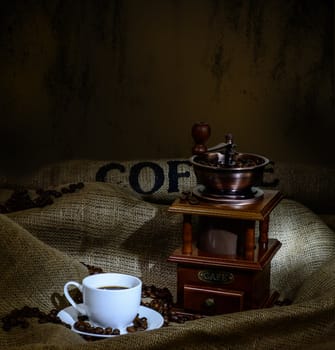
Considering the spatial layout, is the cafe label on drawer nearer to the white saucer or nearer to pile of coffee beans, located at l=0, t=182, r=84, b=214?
the white saucer

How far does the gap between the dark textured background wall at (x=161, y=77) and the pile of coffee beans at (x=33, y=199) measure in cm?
41

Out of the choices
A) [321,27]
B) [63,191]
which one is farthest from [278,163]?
[63,191]

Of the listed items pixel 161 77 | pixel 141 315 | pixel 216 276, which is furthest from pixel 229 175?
pixel 161 77

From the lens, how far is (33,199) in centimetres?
196

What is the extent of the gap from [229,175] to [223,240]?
123 mm

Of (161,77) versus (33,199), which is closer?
(33,199)

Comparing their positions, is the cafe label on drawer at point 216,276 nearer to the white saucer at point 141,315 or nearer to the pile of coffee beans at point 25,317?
the white saucer at point 141,315

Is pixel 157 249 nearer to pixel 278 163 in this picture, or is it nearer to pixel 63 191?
pixel 63 191

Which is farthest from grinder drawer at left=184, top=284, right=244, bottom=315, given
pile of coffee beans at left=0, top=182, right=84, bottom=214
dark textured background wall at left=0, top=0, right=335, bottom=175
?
dark textured background wall at left=0, top=0, right=335, bottom=175

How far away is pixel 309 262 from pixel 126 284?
405 millimetres

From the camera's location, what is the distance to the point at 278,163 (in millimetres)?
2139

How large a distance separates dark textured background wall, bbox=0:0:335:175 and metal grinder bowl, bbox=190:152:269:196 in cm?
64

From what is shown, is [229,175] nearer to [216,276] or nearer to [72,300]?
→ [216,276]

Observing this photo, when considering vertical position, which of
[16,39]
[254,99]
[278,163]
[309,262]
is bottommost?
[309,262]
